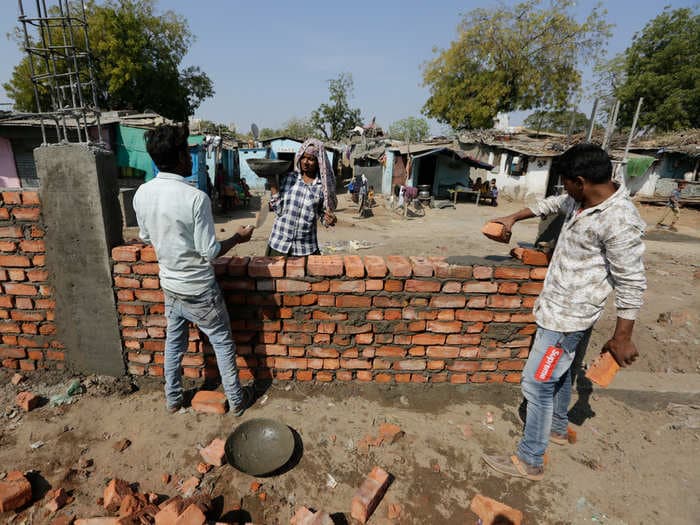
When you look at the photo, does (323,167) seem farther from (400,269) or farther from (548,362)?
(548,362)

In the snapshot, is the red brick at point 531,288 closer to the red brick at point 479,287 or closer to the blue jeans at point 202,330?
the red brick at point 479,287

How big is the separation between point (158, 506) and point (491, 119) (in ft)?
93.5

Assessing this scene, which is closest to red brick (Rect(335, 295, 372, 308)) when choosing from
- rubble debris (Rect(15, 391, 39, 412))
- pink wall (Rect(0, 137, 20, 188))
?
rubble debris (Rect(15, 391, 39, 412))

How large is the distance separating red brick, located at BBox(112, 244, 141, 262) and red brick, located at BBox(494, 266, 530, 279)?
251 cm

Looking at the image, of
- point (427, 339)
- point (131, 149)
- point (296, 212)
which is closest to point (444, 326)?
point (427, 339)

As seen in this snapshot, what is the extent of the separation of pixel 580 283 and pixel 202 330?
2.27 m

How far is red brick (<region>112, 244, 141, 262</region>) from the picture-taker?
8.12 feet

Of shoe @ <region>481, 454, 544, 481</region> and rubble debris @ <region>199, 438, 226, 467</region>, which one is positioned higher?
rubble debris @ <region>199, 438, 226, 467</region>

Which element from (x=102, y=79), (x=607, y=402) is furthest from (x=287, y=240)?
(x=102, y=79)

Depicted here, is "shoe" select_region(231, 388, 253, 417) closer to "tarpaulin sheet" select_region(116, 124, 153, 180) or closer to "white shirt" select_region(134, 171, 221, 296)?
"white shirt" select_region(134, 171, 221, 296)

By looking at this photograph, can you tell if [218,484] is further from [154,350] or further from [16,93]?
[16,93]

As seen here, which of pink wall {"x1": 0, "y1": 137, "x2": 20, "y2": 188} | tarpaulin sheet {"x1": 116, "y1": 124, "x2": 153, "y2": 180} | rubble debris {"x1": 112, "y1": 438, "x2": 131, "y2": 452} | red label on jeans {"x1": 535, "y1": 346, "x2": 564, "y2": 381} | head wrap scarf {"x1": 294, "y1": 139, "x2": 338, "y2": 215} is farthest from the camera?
tarpaulin sheet {"x1": 116, "y1": 124, "x2": 153, "y2": 180}

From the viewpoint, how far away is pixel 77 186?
2371 mm

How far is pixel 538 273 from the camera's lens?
2572 millimetres
